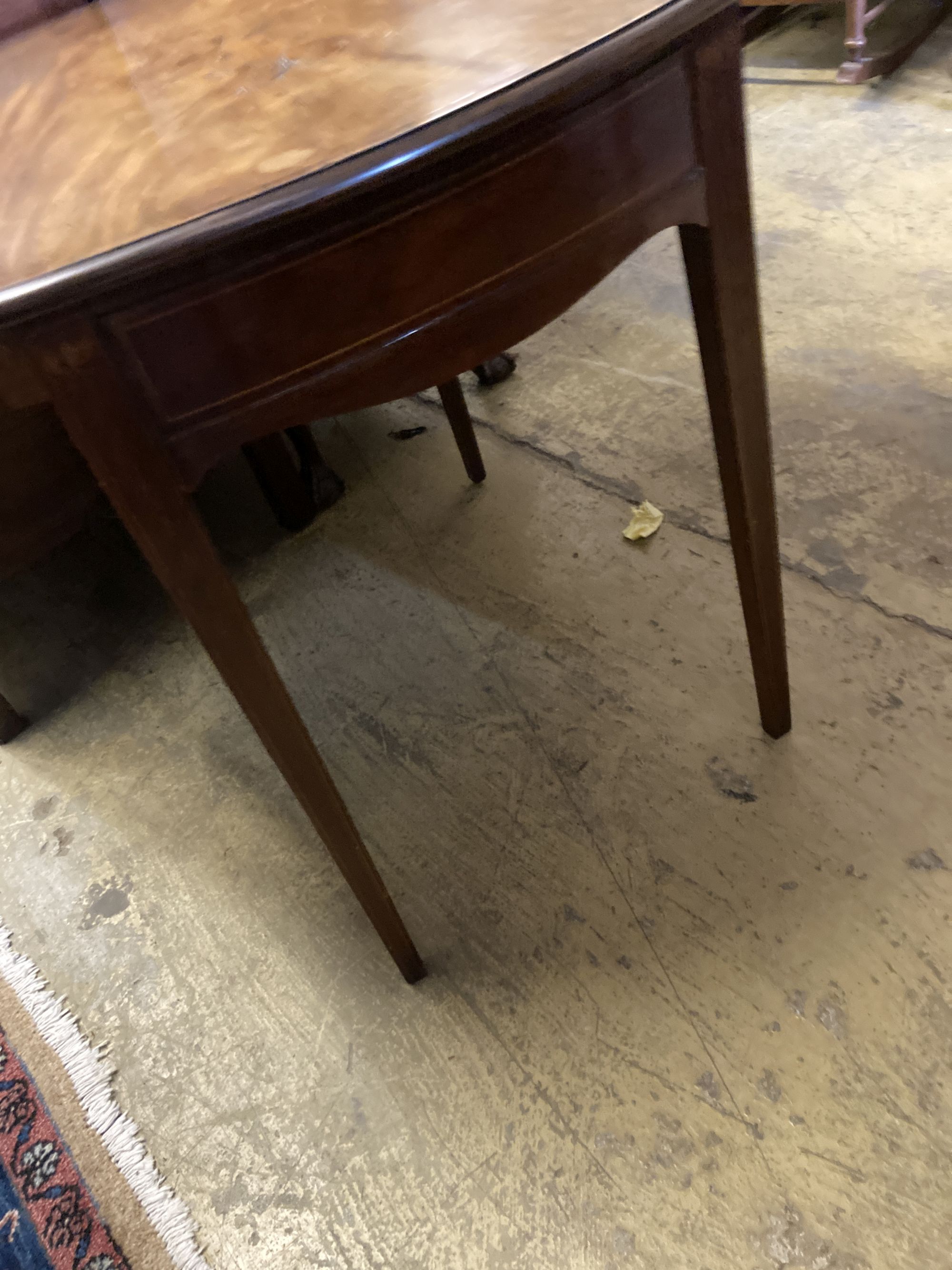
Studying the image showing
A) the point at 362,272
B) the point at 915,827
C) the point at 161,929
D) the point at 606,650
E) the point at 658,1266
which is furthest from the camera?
the point at 606,650

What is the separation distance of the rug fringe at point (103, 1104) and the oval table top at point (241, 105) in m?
0.80

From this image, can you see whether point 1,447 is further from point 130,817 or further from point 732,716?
point 732,716

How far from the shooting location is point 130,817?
1.19m

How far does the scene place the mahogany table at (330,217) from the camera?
1.58ft

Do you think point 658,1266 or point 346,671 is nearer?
point 658,1266

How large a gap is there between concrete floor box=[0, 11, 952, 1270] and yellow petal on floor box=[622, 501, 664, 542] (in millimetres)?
28

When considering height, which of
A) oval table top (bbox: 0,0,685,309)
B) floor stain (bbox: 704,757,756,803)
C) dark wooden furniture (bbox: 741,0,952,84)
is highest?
oval table top (bbox: 0,0,685,309)

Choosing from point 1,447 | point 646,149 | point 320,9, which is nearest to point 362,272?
point 646,149

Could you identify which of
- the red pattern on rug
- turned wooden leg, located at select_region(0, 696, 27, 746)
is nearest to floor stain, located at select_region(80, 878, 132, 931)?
the red pattern on rug

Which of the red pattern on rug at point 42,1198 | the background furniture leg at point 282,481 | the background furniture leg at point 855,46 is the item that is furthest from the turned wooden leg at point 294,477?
the background furniture leg at point 855,46

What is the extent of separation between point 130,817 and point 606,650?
0.68 m

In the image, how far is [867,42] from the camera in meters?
2.34

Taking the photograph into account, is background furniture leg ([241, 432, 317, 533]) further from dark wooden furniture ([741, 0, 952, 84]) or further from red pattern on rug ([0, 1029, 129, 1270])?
dark wooden furniture ([741, 0, 952, 84])

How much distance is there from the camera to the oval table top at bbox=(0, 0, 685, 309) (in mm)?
495
